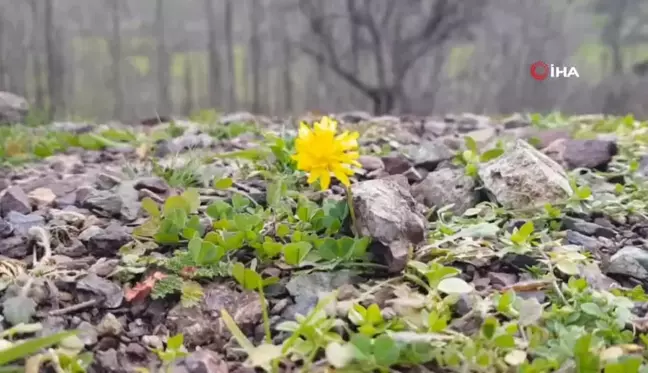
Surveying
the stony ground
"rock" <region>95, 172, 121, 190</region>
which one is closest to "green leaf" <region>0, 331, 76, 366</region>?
the stony ground

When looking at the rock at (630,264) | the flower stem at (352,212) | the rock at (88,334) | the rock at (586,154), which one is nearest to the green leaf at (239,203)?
the flower stem at (352,212)

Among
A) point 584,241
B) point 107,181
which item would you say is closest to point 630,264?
point 584,241

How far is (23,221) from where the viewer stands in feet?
3.65

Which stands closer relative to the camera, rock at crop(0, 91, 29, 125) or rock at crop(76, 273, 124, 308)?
rock at crop(76, 273, 124, 308)

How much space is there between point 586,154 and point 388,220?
2.38 ft

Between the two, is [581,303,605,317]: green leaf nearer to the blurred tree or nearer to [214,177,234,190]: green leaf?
[214,177,234,190]: green leaf

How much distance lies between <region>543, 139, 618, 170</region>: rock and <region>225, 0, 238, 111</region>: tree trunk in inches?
73.8

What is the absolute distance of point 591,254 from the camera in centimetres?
99

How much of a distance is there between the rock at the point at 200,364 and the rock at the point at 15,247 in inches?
17.0

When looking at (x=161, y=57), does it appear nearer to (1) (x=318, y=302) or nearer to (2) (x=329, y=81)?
(2) (x=329, y=81)

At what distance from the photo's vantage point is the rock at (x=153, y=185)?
1288 millimetres

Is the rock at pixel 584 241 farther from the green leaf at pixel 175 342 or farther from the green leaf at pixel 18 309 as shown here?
the green leaf at pixel 18 309

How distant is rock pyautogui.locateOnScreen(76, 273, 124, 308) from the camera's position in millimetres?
860

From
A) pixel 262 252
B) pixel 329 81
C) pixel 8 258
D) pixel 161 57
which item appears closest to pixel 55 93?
pixel 161 57
